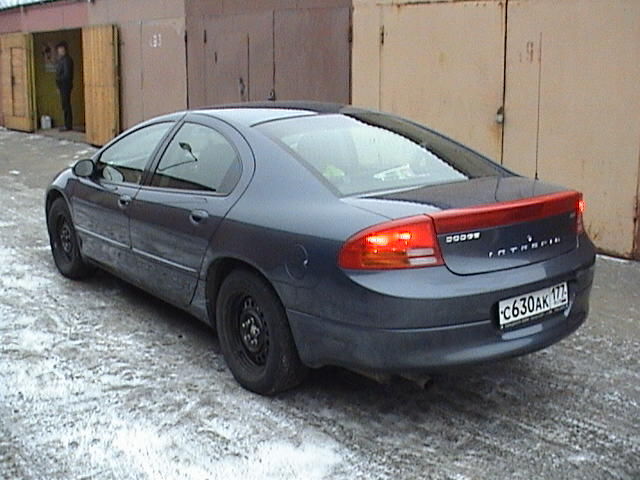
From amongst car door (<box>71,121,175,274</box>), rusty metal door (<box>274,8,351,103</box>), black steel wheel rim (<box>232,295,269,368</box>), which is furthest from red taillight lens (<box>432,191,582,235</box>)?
rusty metal door (<box>274,8,351,103</box>)

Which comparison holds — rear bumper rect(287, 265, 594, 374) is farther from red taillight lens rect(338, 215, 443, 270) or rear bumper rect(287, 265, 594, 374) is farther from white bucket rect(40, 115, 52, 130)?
white bucket rect(40, 115, 52, 130)

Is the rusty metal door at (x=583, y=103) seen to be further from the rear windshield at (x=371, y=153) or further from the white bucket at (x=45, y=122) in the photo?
the white bucket at (x=45, y=122)

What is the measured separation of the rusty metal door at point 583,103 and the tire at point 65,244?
13.4ft

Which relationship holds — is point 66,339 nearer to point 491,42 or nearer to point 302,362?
point 302,362

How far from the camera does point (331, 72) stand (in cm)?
1048

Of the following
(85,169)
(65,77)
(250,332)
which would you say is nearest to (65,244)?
(85,169)

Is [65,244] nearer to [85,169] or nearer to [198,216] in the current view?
[85,169]

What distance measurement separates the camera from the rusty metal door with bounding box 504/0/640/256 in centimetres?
698

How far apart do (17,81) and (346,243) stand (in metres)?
18.1

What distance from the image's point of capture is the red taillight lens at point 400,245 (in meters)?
3.58

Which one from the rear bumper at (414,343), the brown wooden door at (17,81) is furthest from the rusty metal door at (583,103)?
the brown wooden door at (17,81)

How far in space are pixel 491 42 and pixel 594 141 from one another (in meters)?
1.49

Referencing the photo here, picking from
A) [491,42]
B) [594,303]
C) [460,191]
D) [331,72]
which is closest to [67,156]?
[331,72]

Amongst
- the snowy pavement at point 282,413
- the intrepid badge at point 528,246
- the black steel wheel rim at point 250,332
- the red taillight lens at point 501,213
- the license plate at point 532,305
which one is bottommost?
the snowy pavement at point 282,413
